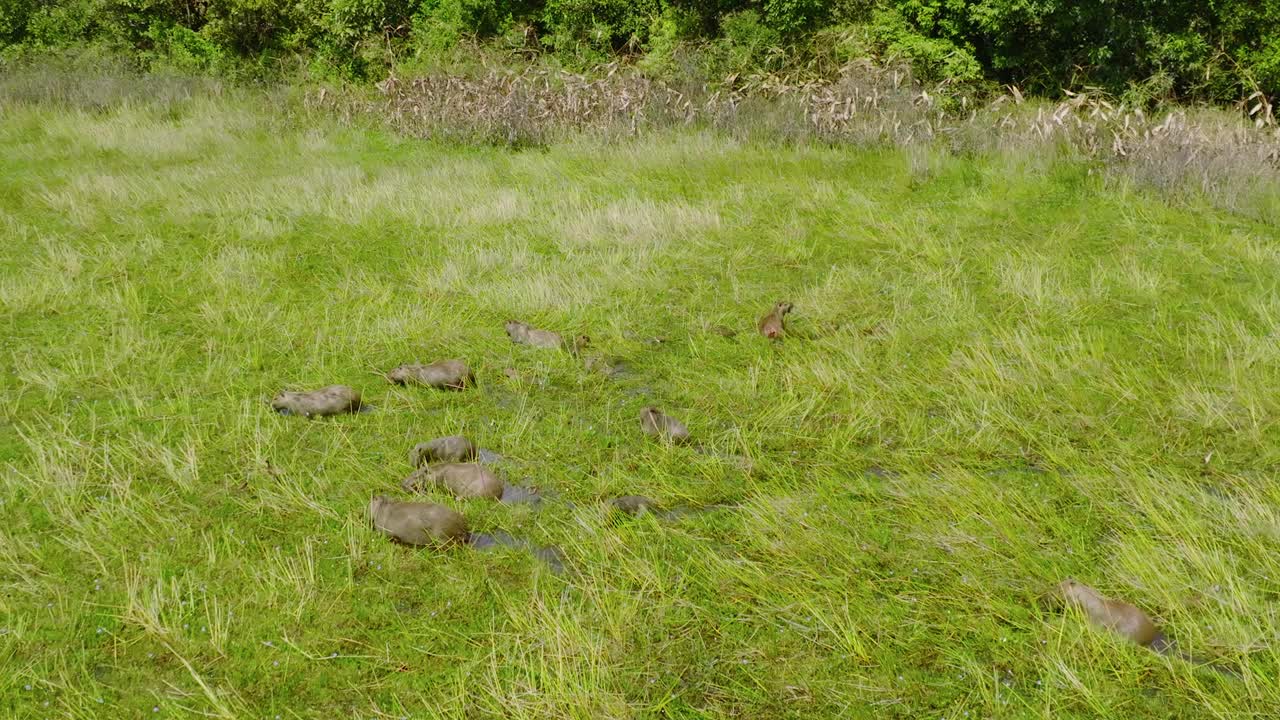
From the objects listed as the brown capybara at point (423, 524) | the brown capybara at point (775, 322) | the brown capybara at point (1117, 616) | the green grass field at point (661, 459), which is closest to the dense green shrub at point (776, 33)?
the green grass field at point (661, 459)

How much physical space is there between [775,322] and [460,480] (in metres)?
2.39

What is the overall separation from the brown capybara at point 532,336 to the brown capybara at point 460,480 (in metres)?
1.59

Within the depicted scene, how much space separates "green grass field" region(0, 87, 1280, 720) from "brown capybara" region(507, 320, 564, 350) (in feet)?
0.32

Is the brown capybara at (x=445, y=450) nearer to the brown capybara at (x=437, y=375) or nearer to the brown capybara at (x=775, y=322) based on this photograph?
the brown capybara at (x=437, y=375)

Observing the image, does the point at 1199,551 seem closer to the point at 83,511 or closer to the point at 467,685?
the point at 467,685

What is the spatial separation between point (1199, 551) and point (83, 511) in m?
3.77

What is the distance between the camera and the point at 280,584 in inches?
107

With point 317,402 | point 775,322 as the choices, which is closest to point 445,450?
point 317,402

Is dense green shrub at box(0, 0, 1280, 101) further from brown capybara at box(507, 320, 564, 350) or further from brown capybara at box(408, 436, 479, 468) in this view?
brown capybara at box(408, 436, 479, 468)

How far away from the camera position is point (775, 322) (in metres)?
5.05

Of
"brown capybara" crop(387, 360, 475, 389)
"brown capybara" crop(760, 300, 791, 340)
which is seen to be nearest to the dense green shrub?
"brown capybara" crop(760, 300, 791, 340)

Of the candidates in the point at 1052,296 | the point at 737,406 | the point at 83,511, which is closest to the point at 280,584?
the point at 83,511

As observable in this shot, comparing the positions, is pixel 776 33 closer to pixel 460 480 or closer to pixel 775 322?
pixel 775 322

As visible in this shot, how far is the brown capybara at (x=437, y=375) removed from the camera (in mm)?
4309
